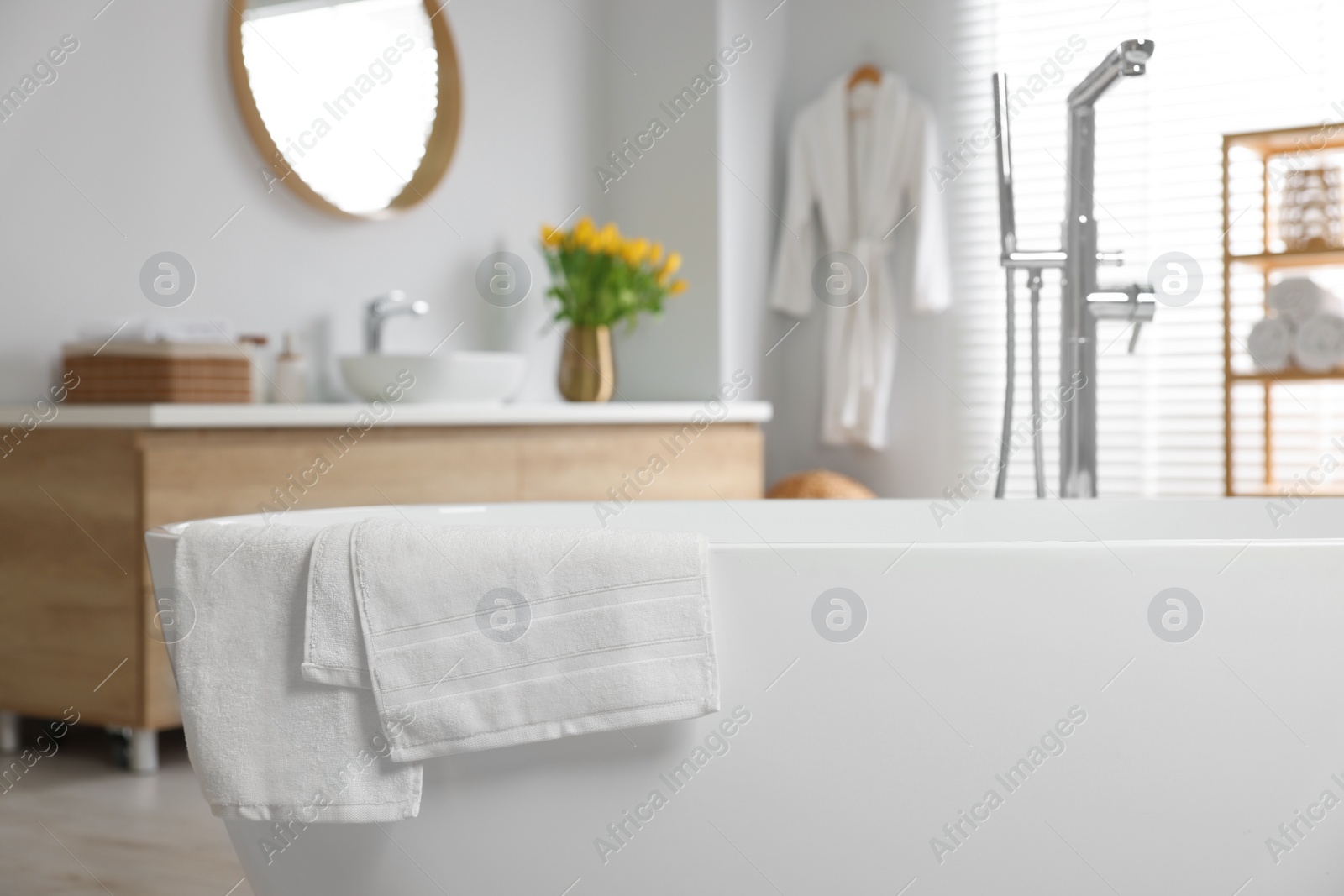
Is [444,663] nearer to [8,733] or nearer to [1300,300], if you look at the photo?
[8,733]

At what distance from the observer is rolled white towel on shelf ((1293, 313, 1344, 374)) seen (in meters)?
2.97

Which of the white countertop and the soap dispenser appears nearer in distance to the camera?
the white countertop

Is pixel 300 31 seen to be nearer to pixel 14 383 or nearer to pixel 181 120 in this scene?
pixel 181 120

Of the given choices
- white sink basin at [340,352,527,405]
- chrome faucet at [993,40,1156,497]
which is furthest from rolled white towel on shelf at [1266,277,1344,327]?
white sink basin at [340,352,527,405]

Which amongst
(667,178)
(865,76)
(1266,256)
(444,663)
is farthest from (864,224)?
(444,663)

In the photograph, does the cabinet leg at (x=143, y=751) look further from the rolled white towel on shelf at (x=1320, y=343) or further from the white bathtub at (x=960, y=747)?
the rolled white towel on shelf at (x=1320, y=343)

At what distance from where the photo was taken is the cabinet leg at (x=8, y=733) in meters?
2.38

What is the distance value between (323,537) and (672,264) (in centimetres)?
219

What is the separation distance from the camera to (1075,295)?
1.90m

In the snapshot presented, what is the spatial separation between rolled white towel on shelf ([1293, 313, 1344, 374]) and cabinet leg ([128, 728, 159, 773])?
8.53ft

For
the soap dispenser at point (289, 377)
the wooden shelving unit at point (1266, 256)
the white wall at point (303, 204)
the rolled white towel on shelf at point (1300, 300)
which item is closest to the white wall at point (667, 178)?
the white wall at point (303, 204)

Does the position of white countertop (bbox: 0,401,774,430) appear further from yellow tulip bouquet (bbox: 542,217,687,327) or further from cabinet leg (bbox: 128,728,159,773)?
cabinet leg (bbox: 128,728,159,773)

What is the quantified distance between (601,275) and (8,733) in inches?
65.2

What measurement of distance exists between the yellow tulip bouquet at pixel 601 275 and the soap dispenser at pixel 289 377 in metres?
0.72
